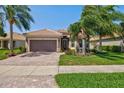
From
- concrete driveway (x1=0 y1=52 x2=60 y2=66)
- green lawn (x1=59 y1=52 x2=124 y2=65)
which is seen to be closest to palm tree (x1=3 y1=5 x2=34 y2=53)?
concrete driveway (x1=0 y1=52 x2=60 y2=66)

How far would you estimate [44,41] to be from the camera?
3397cm

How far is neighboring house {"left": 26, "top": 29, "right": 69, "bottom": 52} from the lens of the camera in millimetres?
33625

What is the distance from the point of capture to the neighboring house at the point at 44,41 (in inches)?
1324

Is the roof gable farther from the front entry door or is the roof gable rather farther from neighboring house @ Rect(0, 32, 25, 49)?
neighboring house @ Rect(0, 32, 25, 49)

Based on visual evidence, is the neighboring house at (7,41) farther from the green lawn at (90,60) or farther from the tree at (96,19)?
the green lawn at (90,60)

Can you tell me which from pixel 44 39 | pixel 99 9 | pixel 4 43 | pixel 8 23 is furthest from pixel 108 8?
pixel 4 43

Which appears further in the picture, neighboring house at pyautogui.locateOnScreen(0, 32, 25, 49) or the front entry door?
neighboring house at pyautogui.locateOnScreen(0, 32, 25, 49)

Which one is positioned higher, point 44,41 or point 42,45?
point 44,41

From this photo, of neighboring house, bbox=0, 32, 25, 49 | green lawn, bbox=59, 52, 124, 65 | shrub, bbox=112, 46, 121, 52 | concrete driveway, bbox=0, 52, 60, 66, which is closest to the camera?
green lawn, bbox=59, 52, 124, 65

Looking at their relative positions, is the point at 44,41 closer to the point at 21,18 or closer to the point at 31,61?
the point at 21,18

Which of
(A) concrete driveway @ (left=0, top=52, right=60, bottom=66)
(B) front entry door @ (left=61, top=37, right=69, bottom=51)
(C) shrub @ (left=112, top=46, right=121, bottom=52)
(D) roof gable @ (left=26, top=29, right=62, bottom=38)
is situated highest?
(D) roof gable @ (left=26, top=29, right=62, bottom=38)

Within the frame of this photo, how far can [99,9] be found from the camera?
1142 inches

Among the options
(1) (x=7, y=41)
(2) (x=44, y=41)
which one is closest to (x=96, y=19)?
(2) (x=44, y=41)
